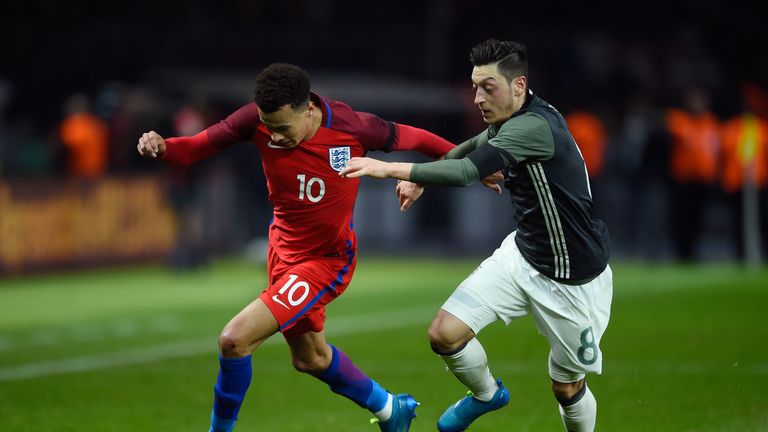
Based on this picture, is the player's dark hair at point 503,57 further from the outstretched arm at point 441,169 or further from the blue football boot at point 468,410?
the blue football boot at point 468,410

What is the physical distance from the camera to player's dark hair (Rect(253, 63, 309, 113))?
6.99 meters

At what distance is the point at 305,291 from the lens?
24.0 feet

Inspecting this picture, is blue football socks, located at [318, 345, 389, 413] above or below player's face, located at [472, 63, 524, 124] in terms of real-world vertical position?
below

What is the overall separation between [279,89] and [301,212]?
0.77 metres

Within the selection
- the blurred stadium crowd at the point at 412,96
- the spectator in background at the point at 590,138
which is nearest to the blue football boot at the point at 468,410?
the blurred stadium crowd at the point at 412,96

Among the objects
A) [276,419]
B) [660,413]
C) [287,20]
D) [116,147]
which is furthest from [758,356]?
[287,20]

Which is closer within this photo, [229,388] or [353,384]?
[229,388]

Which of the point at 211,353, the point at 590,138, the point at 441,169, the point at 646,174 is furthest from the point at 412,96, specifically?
the point at 441,169

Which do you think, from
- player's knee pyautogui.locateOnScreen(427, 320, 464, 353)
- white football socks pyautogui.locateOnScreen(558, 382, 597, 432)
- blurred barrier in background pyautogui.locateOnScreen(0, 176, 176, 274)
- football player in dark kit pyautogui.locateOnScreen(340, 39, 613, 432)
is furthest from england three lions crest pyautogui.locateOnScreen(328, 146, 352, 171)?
blurred barrier in background pyautogui.locateOnScreen(0, 176, 176, 274)

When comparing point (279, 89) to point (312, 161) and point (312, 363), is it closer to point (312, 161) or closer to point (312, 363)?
point (312, 161)

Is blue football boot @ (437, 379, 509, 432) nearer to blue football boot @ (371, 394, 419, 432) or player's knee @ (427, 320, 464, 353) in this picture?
blue football boot @ (371, 394, 419, 432)

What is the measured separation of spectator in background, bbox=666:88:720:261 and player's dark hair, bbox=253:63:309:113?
1356 centimetres

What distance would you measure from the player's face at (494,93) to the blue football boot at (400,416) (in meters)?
1.72

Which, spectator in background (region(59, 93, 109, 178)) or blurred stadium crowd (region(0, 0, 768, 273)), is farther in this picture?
blurred stadium crowd (region(0, 0, 768, 273))
